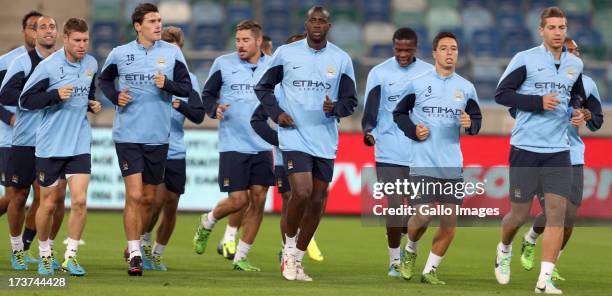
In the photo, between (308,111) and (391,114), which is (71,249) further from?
(391,114)

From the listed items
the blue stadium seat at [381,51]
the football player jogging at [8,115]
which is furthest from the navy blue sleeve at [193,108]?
the blue stadium seat at [381,51]

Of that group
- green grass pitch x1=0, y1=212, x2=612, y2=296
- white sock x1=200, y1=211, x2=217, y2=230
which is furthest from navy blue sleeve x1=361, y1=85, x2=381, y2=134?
white sock x1=200, y1=211, x2=217, y2=230

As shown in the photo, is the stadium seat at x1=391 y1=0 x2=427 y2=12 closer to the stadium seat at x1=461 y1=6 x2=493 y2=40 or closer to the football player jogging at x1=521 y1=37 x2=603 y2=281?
the stadium seat at x1=461 y1=6 x2=493 y2=40

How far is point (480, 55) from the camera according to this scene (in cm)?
2855

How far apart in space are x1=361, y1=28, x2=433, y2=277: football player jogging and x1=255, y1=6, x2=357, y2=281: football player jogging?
123 cm

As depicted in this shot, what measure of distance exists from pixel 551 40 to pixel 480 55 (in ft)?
55.7

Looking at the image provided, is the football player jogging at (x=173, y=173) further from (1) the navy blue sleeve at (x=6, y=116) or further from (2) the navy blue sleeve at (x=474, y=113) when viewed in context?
(2) the navy blue sleeve at (x=474, y=113)

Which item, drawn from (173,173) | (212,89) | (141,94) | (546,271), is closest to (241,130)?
(212,89)

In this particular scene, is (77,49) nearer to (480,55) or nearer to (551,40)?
(551,40)

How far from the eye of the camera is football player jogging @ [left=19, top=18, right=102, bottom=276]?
12195 mm

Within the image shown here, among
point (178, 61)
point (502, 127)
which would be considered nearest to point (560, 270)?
point (178, 61)

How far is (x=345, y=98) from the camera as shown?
12.4m

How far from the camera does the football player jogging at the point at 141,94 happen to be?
12.5 meters

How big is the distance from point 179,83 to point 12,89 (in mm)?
1672
